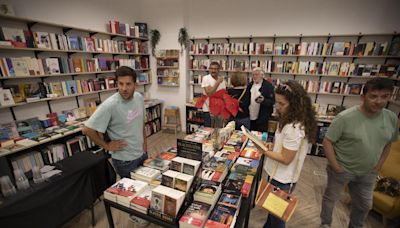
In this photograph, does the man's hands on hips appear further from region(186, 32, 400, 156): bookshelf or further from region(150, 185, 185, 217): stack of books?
region(186, 32, 400, 156): bookshelf

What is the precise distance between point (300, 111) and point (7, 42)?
3.51 metres

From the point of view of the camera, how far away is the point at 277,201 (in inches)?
53.5

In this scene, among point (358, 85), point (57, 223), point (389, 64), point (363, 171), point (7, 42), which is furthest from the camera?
point (358, 85)

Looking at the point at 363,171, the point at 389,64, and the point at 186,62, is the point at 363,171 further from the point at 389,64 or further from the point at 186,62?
the point at 186,62

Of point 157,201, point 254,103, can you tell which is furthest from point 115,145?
point 254,103

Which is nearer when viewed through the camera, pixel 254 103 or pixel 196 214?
pixel 196 214

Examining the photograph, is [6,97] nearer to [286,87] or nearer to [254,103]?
[286,87]

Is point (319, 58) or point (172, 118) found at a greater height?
point (319, 58)

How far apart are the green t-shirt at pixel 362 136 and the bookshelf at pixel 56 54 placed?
3.86 meters

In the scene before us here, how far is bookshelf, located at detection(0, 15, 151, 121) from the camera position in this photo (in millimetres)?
2516

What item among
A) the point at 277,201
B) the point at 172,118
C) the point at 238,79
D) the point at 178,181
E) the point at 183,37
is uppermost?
the point at 183,37

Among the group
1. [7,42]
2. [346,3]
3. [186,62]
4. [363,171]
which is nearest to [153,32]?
[186,62]

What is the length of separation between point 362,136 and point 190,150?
1437mm

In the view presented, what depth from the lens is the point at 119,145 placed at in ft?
5.59
